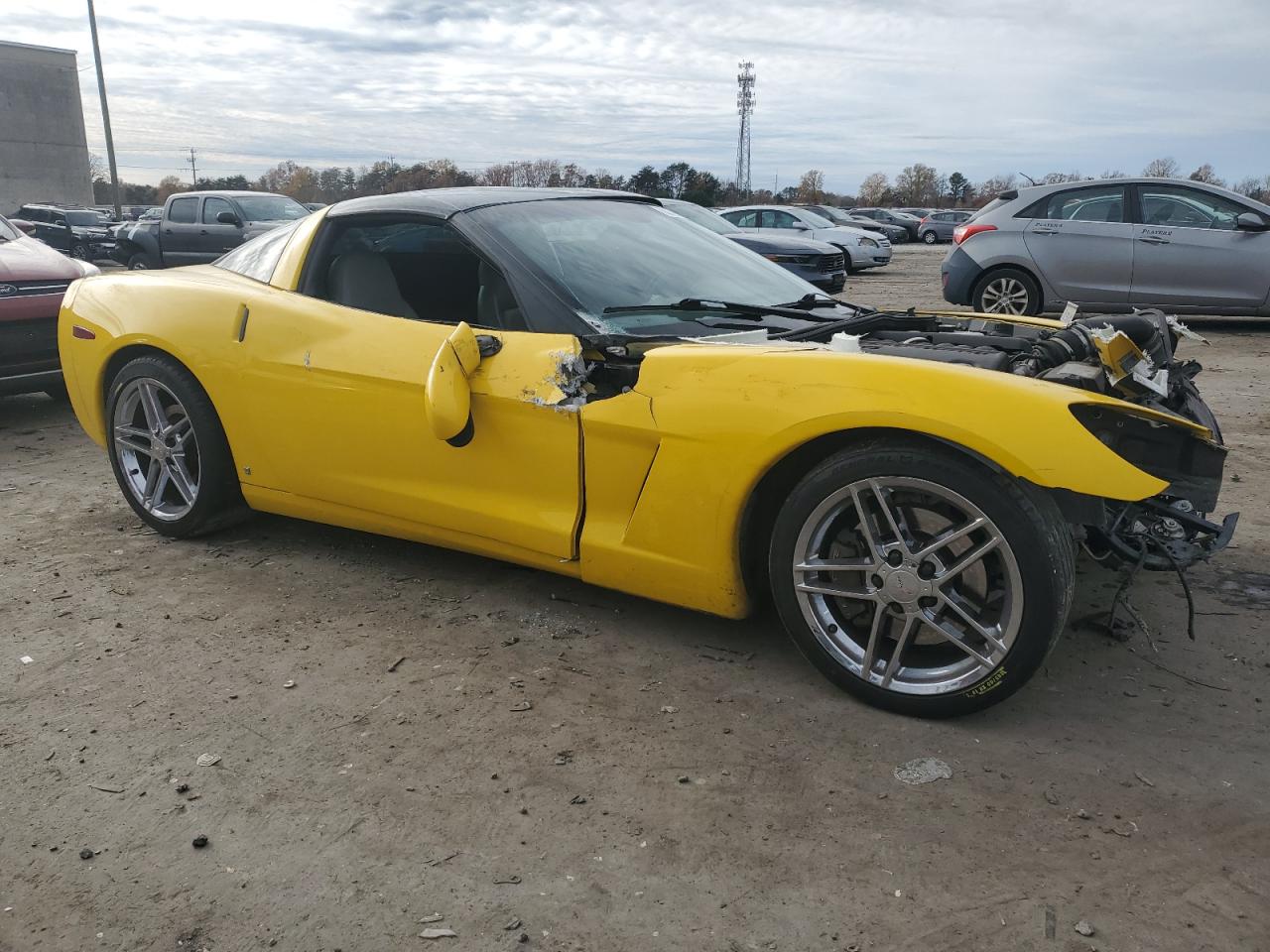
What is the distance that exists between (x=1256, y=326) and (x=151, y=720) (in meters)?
11.3

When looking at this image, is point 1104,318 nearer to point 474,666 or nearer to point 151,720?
point 474,666

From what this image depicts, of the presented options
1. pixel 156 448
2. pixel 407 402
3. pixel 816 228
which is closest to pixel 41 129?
pixel 816 228

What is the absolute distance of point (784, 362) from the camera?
2818 mm

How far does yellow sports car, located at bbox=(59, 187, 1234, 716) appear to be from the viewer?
2.58 metres

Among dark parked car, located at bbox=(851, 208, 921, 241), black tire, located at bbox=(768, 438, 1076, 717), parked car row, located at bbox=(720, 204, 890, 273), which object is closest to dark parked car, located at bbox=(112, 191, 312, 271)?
parked car row, located at bbox=(720, 204, 890, 273)

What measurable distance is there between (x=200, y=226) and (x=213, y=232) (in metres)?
0.37

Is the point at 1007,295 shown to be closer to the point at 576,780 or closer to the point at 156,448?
the point at 156,448

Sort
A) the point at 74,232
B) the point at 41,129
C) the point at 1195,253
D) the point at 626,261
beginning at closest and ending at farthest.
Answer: the point at 626,261 < the point at 1195,253 < the point at 74,232 < the point at 41,129

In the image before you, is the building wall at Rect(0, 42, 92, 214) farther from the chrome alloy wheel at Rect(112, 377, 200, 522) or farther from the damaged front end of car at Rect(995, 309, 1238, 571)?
the damaged front end of car at Rect(995, 309, 1238, 571)

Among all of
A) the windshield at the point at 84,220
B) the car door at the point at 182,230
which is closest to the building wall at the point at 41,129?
the windshield at the point at 84,220

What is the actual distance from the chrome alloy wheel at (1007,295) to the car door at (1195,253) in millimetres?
998

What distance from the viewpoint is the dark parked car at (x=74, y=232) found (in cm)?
2113

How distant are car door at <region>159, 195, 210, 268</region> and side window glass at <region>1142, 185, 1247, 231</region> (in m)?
13.9

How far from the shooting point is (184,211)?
16984 mm
